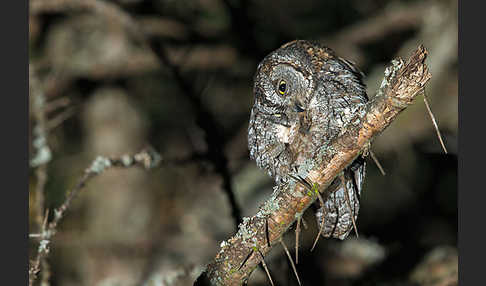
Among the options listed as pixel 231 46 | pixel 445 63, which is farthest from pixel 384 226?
pixel 231 46

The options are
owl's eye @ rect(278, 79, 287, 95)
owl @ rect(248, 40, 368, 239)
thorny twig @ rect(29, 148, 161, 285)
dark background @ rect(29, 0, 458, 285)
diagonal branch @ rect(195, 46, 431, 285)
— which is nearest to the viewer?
diagonal branch @ rect(195, 46, 431, 285)

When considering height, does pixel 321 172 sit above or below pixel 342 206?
below

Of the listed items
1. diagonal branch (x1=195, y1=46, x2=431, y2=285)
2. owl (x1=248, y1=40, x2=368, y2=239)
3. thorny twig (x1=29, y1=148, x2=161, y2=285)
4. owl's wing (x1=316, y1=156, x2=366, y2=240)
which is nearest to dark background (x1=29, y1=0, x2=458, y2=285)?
owl's wing (x1=316, y1=156, x2=366, y2=240)

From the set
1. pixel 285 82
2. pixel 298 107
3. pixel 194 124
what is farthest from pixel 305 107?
pixel 194 124

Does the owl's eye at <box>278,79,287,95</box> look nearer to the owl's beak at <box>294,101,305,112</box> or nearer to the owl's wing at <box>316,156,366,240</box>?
the owl's beak at <box>294,101,305,112</box>

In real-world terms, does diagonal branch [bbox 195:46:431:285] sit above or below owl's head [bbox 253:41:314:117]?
below

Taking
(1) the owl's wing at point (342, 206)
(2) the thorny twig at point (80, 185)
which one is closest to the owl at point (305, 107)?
(1) the owl's wing at point (342, 206)

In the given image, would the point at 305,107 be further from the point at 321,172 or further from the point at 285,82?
the point at 321,172
